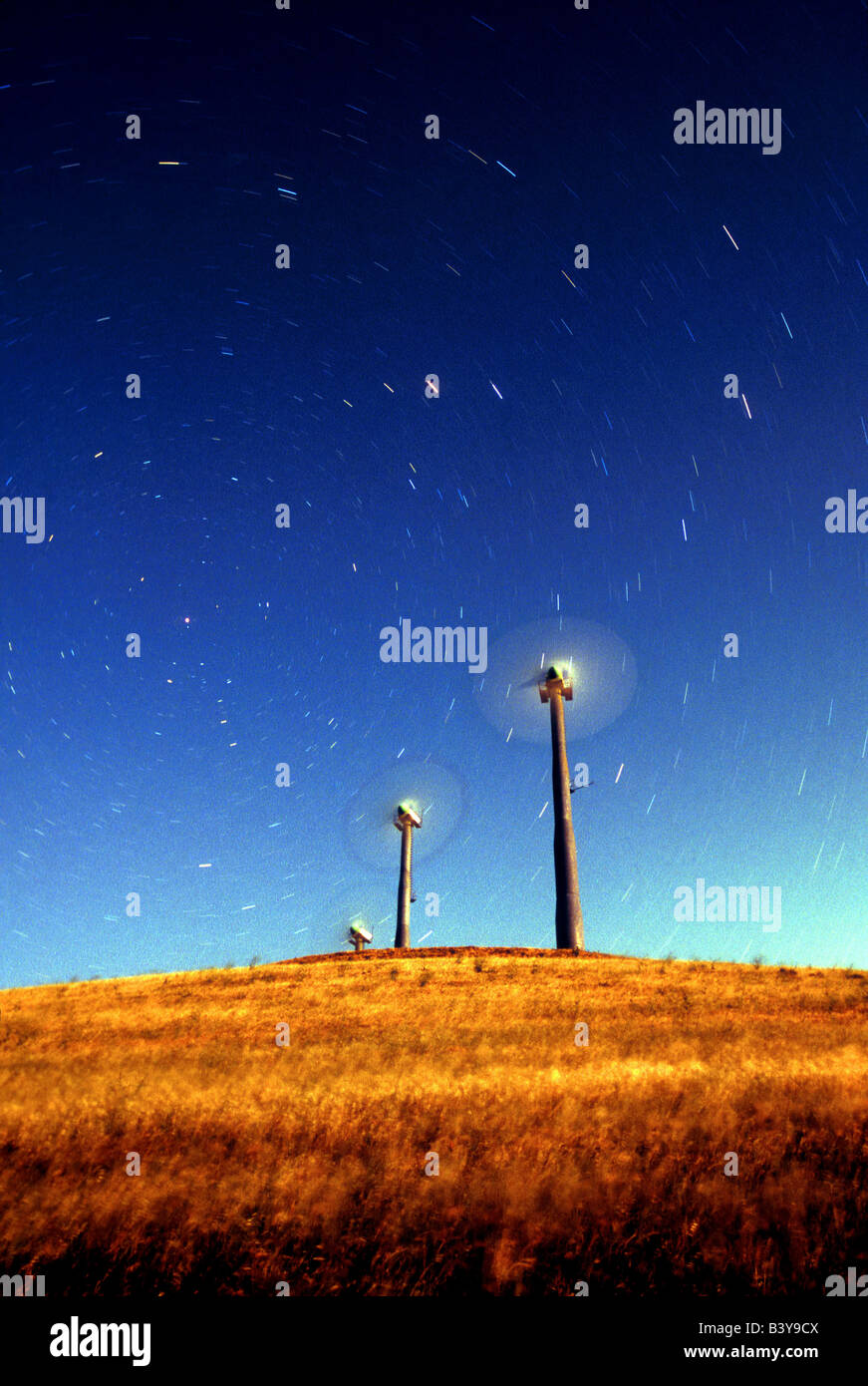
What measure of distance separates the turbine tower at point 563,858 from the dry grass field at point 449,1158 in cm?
1442

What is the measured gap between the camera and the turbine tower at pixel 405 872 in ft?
139

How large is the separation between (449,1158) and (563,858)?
24.2 meters

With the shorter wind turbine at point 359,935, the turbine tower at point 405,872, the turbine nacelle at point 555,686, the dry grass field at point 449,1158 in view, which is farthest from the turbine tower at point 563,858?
the shorter wind turbine at point 359,935

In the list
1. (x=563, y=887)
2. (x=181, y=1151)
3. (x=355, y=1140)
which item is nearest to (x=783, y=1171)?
(x=355, y=1140)

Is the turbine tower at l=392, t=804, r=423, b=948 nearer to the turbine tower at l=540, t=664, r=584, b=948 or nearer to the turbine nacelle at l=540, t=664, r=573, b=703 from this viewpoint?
the turbine tower at l=540, t=664, r=584, b=948

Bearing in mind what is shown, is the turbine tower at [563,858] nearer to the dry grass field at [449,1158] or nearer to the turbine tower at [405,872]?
the turbine tower at [405,872]

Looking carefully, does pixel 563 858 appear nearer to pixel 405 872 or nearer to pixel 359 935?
pixel 405 872

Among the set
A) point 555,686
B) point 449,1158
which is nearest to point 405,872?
point 555,686

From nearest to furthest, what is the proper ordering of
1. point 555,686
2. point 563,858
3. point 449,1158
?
point 449,1158, point 563,858, point 555,686

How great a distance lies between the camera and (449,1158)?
8.93 metres
